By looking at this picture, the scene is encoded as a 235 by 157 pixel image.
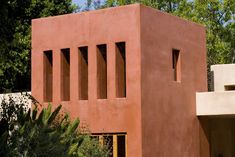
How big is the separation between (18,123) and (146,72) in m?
4.78

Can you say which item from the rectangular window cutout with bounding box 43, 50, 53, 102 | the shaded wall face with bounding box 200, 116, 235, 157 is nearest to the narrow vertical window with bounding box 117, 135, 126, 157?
the rectangular window cutout with bounding box 43, 50, 53, 102

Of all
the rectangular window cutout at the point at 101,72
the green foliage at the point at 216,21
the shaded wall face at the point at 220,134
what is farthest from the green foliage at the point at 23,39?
the shaded wall face at the point at 220,134

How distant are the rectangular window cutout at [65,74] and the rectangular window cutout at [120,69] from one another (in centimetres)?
202

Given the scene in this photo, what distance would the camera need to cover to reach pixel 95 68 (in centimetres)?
1883

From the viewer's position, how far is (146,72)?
59.4ft

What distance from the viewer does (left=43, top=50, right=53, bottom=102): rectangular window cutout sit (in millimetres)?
20000

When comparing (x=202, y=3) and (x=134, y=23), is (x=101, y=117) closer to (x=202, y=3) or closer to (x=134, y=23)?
(x=134, y=23)

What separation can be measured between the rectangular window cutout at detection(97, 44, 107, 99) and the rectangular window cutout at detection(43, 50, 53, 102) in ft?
6.50

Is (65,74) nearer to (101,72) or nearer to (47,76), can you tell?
(47,76)

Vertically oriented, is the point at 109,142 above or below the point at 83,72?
below

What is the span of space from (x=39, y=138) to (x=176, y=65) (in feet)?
23.9

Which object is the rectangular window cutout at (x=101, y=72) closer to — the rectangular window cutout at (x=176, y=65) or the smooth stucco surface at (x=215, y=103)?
the rectangular window cutout at (x=176, y=65)

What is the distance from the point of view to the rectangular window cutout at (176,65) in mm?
20031

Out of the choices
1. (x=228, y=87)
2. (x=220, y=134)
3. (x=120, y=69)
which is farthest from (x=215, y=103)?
(x=120, y=69)
